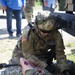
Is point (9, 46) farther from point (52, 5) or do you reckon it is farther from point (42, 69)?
point (42, 69)

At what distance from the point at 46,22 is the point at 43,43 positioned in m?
0.43

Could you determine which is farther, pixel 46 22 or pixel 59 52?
pixel 59 52

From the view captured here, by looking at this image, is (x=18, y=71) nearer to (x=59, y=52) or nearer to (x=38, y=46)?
(x=38, y=46)

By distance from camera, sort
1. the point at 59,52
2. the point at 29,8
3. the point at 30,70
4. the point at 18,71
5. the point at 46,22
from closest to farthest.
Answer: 1. the point at 30,70
2. the point at 46,22
3. the point at 18,71
4. the point at 59,52
5. the point at 29,8

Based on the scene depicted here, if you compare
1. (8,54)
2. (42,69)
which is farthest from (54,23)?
(8,54)

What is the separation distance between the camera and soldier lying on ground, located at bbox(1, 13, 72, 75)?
3900 mm

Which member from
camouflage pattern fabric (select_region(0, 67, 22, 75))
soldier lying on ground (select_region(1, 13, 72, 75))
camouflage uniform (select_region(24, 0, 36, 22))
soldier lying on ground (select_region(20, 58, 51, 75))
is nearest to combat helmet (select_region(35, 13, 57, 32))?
soldier lying on ground (select_region(1, 13, 72, 75))

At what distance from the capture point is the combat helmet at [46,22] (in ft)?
12.7

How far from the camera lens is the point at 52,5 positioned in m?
9.38

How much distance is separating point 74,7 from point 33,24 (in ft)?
2.02

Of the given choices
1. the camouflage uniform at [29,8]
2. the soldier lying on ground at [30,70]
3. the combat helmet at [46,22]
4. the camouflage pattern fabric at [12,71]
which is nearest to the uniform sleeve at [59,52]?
the combat helmet at [46,22]

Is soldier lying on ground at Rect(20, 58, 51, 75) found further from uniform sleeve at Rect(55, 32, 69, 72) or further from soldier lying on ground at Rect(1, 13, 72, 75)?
uniform sleeve at Rect(55, 32, 69, 72)

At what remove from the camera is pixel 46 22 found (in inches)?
152

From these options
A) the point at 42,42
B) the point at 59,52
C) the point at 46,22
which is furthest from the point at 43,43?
the point at 46,22
